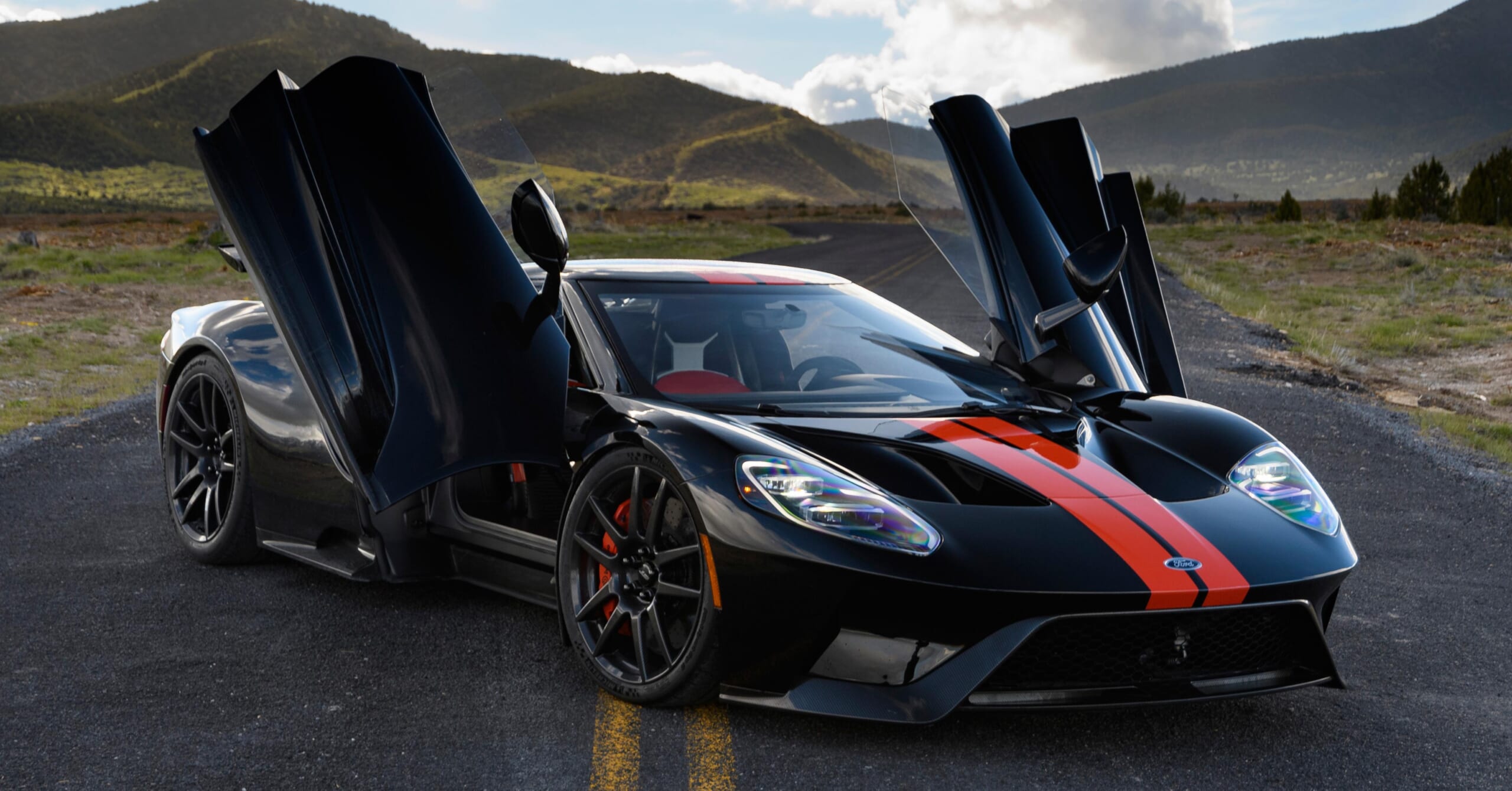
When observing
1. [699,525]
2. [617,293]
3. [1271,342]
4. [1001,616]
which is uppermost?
[617,293]

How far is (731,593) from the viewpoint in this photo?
305cm

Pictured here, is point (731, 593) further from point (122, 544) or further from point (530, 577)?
point (122, 544)

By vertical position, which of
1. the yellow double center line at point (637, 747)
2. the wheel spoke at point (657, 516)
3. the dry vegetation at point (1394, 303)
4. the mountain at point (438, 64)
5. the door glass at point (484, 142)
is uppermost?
the mountain at point (438, 64)

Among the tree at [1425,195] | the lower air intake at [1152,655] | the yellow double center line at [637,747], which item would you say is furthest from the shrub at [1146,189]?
the yellow double center line at [637,747]

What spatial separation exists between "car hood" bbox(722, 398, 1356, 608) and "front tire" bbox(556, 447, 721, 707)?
0.39m

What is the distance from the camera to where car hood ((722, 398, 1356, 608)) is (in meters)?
2.94

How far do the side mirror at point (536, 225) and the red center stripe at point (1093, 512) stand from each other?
3.88ft

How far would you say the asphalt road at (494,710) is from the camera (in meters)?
2.92

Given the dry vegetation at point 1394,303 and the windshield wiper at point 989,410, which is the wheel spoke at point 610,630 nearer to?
the windshield wiper at point 989,410

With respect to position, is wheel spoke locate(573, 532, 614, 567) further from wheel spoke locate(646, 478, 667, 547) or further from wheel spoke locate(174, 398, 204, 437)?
wheel spoke locate(174, 398, 204, 437)

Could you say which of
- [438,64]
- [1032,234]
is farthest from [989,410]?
[438,64]

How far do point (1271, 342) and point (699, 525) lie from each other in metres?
12.8

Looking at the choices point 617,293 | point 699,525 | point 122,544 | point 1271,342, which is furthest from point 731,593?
point 1271,342

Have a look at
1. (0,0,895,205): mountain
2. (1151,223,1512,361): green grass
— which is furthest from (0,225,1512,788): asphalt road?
(0,0,895,205): mountain
